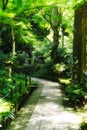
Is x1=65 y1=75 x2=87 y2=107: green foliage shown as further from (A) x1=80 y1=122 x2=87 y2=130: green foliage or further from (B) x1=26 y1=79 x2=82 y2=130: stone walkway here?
(A) x1=80 y1=122 x2=87 y2=130: green foliage

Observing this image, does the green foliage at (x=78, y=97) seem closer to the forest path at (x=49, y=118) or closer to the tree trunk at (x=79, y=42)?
the forest path at (x=49, y=118)

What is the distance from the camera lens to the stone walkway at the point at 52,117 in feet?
31.9

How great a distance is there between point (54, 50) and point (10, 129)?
1646 cm

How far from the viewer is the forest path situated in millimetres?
9688

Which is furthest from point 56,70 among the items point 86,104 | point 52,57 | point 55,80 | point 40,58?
point 86,104

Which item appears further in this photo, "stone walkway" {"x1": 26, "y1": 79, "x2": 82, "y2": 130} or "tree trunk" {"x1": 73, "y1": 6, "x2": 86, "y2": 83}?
"tree trunk" {"x1": 73, "y1": 6, "x2": 86, "y2": 83}

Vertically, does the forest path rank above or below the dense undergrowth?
below

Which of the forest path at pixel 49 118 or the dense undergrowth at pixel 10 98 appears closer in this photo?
the dense undergrowth at pixel 10 98

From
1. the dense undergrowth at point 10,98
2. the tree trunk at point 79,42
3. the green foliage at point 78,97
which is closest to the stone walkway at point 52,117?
the green foliage at point 78,97

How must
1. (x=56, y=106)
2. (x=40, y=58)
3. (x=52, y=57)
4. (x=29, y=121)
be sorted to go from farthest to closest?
(x=40, y=58) → (x=52, y=57) → (x=56, y=106) → (x=29, y=121)

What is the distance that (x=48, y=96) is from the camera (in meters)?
14.9

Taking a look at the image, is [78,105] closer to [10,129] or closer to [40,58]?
[10,129]

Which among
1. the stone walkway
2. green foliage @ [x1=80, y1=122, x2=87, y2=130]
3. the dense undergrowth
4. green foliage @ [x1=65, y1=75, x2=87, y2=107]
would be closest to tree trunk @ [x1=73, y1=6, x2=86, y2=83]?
green foliage @ [x1=65, y1=75, x2=87, y2=107]

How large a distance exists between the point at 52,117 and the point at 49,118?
0.66 feet
